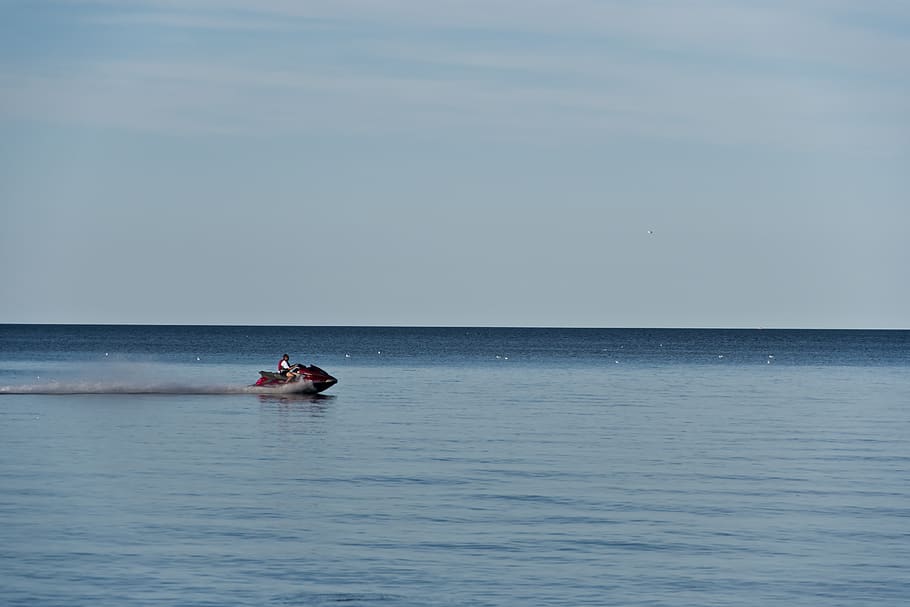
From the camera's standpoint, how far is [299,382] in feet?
208

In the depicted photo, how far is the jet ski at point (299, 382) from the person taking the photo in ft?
208

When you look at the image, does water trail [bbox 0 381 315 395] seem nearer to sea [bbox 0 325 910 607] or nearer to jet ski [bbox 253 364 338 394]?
jet ski [bbox 253 364 338 394]

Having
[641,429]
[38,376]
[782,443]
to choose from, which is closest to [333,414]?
[641,429]

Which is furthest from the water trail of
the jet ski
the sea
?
the sea

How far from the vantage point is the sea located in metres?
20.2

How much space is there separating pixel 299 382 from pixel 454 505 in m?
37.1

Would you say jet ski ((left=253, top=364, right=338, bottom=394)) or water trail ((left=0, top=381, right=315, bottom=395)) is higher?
jet ski ((left=253, top=364, right=338, bottom=394))

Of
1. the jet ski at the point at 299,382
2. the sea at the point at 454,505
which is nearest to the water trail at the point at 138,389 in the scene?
the jet ski at the point at 299,382

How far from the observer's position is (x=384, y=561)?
21766mm

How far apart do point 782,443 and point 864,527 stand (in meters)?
15.8

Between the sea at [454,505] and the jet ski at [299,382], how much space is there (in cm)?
646

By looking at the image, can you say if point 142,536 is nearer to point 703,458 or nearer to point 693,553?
point 693,553

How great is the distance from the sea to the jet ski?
6.46m

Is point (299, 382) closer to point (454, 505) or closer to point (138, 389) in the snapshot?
point (138, 389)
